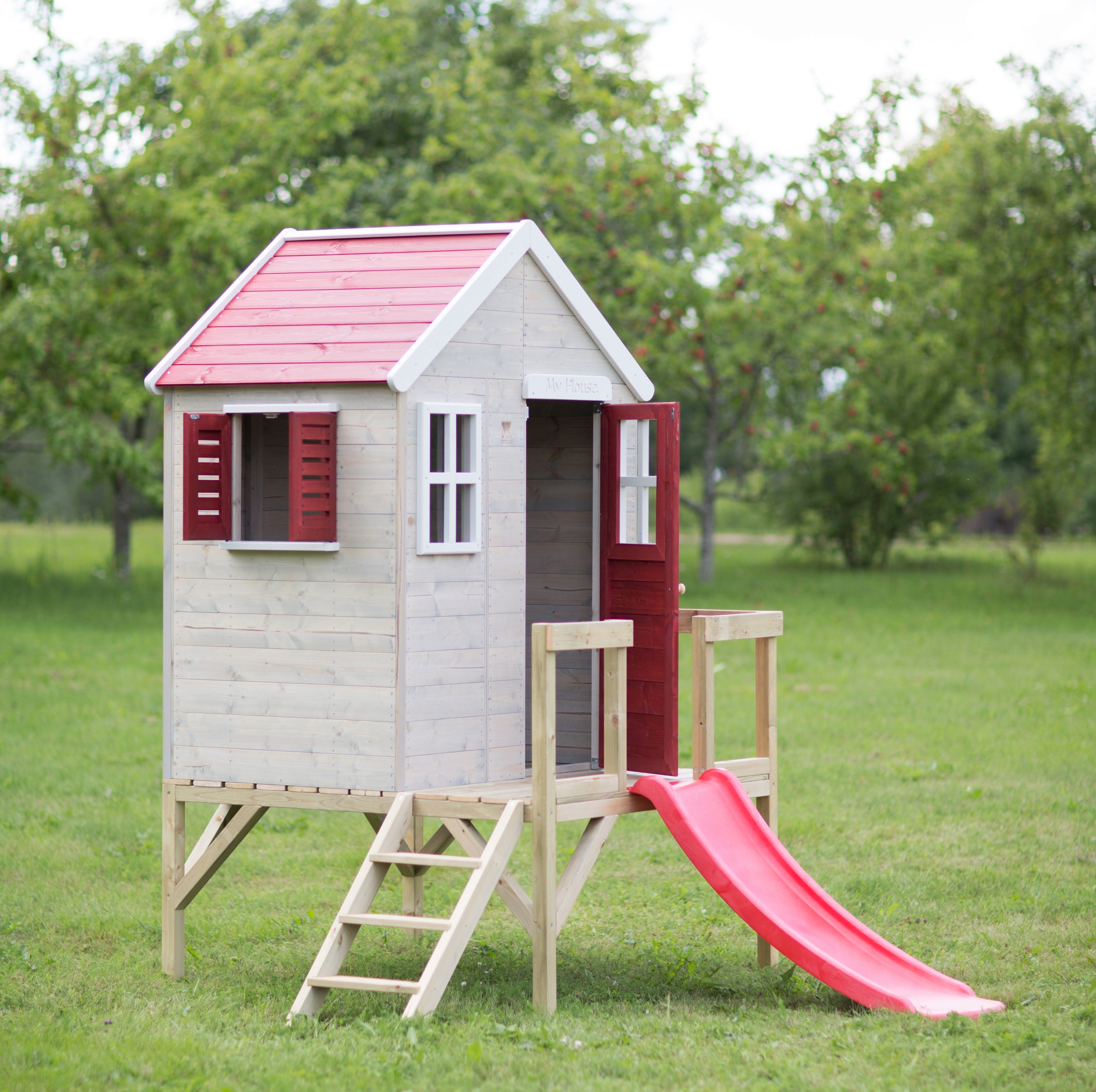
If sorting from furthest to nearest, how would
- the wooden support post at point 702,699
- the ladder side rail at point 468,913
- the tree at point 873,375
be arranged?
the tree at point 873,375
the wooden support post at point 702,699
the ladder side rail at point 468,913

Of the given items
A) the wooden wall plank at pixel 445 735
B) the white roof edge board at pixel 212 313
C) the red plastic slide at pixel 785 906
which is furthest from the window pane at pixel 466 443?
the red plastic slide at pixel 785 906

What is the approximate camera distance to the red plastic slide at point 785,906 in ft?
19.7

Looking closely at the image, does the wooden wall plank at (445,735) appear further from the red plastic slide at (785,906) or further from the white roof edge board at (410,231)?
the white roof edge board at (410,231)

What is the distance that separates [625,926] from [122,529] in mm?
20440

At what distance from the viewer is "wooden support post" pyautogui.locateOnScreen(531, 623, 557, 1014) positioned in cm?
616

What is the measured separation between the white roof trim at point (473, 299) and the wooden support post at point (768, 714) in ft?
4.58

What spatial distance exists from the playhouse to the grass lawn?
1.12ft

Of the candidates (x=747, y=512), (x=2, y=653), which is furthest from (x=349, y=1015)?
(x=747, y=512)

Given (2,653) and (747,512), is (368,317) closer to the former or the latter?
(2,653)

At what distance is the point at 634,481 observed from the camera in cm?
725

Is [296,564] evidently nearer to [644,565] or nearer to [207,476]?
[207,476]

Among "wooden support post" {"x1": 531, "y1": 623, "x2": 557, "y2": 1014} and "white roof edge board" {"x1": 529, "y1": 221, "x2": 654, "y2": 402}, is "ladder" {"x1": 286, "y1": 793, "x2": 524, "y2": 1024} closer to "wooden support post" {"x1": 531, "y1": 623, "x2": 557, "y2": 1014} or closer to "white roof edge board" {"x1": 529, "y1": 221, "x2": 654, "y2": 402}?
"wooden support post" {"x1": 531, "y1": 623, "x2": 557, "y2": 1014}

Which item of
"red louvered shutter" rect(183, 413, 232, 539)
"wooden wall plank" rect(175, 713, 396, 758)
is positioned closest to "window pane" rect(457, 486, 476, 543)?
"wooden wall plank" rect(175, 713, 396, 758)

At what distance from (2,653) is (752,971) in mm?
12597
